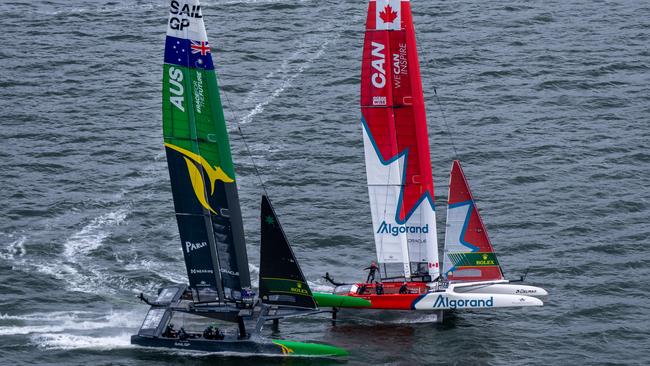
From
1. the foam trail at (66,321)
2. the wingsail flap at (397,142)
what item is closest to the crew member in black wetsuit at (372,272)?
the wingsail flap at (397,142)

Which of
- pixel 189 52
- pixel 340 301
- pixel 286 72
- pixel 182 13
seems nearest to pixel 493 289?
pixel 340 301

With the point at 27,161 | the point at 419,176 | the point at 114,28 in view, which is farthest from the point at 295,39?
the point at 419,176

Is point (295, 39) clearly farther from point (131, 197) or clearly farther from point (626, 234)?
point (626, 234)

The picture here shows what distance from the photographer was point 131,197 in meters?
97.9

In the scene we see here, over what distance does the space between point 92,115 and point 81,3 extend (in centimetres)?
3274

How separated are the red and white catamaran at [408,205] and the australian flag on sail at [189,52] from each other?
9918 mm

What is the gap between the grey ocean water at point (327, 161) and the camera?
7856cm

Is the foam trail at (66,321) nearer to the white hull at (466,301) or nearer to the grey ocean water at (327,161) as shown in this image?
the grey ocean water at (327,161)

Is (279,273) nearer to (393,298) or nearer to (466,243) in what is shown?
(393,298)

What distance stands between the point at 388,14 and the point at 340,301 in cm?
1723

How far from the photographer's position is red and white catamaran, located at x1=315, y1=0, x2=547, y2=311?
249 ft

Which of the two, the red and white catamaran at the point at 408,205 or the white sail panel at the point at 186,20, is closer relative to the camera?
the white sail panel at the point at 186,20

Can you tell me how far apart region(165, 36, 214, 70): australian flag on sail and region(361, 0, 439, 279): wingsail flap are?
32.2 feet

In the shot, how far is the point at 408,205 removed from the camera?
7944 centimetres
